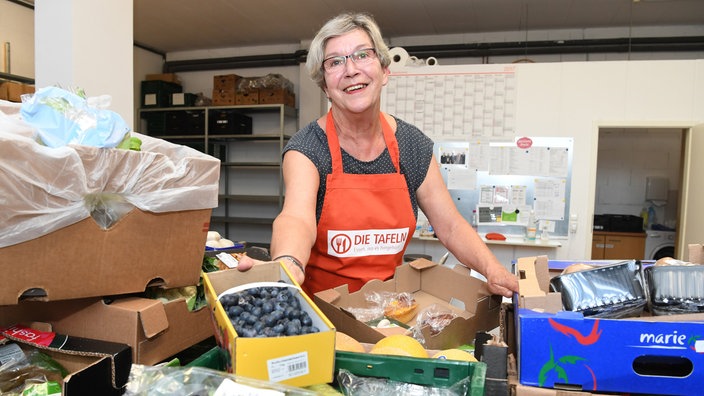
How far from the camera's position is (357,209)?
1560 millimetres

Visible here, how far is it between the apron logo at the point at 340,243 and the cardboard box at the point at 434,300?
202 millimetres

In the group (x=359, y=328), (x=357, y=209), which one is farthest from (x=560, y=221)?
(x=359, y=328)

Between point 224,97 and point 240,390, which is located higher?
point 224,97

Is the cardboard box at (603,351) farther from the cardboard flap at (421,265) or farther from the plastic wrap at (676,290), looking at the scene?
the cardboard flap at (421,265)

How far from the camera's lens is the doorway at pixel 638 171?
6715mm

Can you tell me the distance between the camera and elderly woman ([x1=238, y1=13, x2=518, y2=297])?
1498 millimetres

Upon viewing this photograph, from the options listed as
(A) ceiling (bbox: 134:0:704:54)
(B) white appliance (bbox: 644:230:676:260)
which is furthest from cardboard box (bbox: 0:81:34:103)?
(B) white appliance (bbox: 644:230:676:260)

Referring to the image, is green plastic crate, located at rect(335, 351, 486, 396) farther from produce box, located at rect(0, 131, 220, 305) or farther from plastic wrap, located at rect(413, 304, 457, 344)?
produce box, located at rect(0, 131, 220, 305)

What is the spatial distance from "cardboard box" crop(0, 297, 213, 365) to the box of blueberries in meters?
0.28

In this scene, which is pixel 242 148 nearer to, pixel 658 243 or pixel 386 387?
pixel 658 243

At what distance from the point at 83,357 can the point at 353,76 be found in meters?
1.05

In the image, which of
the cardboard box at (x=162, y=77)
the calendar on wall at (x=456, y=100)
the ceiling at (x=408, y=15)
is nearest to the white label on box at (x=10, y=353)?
the calendar on wall at (x=456, y=100)

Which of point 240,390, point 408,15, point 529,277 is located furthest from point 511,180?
point 240,390

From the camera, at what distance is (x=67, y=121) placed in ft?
3.30
